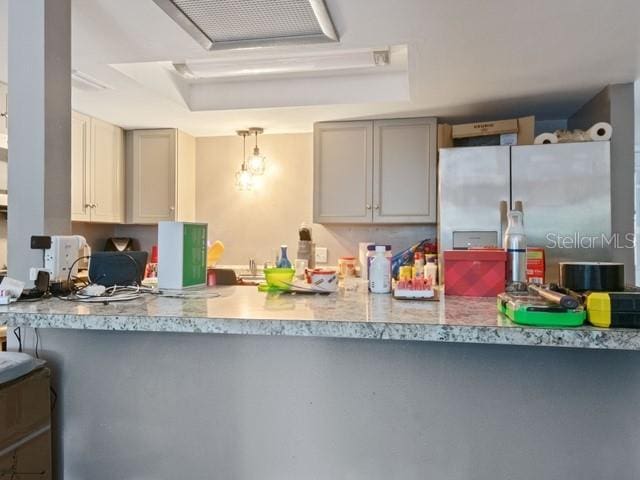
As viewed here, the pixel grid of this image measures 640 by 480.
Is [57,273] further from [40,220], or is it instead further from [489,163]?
[489,163]

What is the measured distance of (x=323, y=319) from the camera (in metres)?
0.97

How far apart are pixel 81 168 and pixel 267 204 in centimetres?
141

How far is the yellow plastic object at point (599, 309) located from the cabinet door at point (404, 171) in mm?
2405

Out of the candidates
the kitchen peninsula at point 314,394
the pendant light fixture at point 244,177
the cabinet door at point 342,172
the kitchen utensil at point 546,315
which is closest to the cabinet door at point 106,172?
the pendant light fixture at point 244,177

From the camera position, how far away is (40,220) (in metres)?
1.44

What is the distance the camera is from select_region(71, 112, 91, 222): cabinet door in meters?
3.19

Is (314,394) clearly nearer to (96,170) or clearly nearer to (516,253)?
(516,253)

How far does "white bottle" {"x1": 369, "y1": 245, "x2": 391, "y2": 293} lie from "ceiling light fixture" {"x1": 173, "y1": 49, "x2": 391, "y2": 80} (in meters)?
1.47

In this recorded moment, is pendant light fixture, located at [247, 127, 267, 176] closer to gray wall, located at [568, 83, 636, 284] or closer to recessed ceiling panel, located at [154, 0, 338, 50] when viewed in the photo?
recessed ceiling panel, located at [154, 0, 338, 50]

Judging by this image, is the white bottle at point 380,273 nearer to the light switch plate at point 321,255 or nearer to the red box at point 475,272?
the red box at point 475,272

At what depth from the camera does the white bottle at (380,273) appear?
144 cm

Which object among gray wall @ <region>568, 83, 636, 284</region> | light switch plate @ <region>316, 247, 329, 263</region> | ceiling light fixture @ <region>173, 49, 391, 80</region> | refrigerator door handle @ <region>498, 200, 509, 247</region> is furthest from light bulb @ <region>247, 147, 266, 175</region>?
gray wall @ <region>568, 83, 636, 284</region>

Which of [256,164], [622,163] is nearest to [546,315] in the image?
[622,163]

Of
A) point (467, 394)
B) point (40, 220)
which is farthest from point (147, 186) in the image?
point (467, 394)
